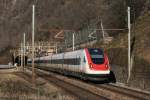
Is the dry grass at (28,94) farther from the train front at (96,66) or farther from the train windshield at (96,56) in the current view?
the train windshield at (96,56)

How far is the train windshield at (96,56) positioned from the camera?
45031 mm

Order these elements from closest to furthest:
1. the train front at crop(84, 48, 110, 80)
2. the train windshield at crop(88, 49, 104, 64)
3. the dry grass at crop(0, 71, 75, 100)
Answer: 1. the dry grass at crop(0, 71, 75, 100)
2. the train front at crop(84, 48, 110, 80)
3. the train windshield at crop(88, 49, 104, 64)

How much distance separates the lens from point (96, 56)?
45.5 meters

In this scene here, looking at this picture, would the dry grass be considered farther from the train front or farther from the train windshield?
the train windshield

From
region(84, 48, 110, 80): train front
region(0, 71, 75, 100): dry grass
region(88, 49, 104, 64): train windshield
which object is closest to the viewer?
region(0, 71, 75, 100): dry grass

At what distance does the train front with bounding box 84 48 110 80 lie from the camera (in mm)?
44281

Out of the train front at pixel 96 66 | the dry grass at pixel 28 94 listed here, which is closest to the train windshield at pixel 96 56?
the train front at pixel 96 66

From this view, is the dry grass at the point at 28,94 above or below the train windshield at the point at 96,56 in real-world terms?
below

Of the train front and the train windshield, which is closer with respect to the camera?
the train front

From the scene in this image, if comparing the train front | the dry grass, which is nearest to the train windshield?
the train front

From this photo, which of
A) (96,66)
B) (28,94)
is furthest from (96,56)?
(28,94)

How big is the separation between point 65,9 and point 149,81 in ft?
390

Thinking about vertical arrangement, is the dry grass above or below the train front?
below

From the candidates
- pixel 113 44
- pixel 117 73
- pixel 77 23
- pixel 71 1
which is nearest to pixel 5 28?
pixel 71 1
